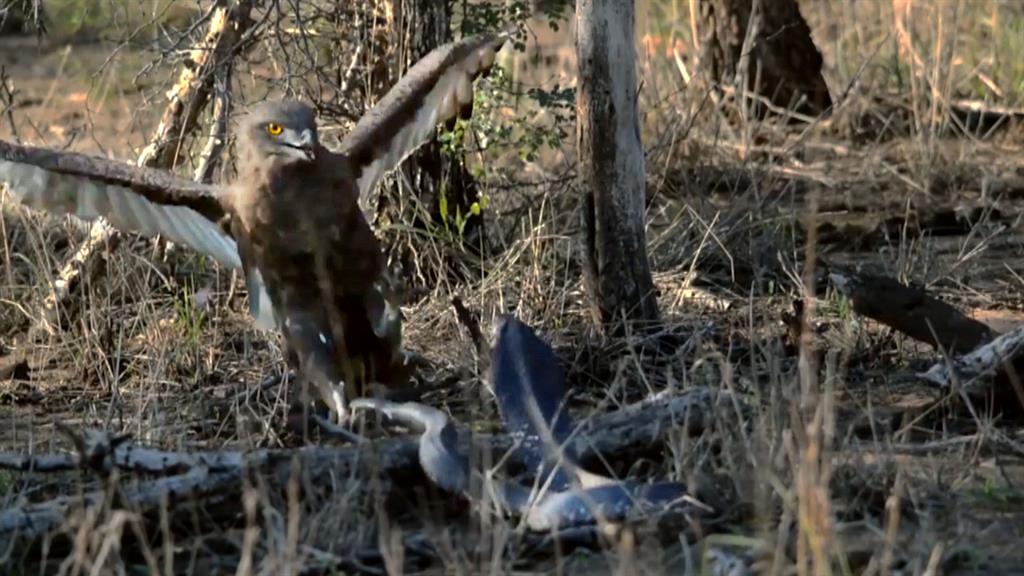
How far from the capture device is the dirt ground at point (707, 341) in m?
4.62

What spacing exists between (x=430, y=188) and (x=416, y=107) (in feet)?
2.76

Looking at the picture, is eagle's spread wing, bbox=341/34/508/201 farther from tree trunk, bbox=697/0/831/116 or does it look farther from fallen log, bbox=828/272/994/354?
tree trunk, bbox=697/0/831/116

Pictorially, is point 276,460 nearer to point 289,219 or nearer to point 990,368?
point 289,219

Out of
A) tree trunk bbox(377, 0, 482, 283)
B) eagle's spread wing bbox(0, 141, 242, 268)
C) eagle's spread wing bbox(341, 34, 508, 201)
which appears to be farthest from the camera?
tree trunk bbox(377, 0, 482, 283)

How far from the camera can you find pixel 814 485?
399 centimetres

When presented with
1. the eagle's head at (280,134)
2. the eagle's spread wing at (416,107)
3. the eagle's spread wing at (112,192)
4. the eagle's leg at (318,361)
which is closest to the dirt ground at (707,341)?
the eagle's leg at (318,361)

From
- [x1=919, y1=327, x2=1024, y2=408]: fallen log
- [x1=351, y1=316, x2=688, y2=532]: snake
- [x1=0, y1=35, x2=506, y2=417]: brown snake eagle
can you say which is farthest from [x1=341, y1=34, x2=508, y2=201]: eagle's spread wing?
[x1=919, y1=327, x2=1024, y2=408]: fallen log

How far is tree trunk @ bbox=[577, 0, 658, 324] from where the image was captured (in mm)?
6348

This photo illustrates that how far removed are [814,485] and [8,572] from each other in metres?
1.95

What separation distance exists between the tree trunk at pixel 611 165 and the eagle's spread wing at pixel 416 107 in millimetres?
528

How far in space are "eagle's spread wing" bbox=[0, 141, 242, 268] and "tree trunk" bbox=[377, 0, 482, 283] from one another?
1028mm

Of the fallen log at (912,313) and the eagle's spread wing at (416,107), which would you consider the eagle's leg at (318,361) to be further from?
the fallen log at (912,313)

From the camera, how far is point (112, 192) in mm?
6527

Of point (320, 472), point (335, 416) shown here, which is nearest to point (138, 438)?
point (335, 416)
